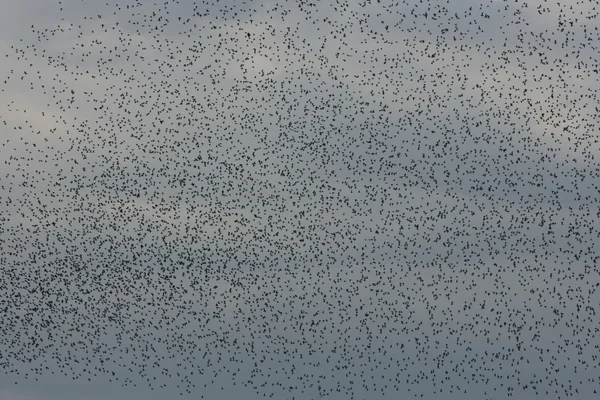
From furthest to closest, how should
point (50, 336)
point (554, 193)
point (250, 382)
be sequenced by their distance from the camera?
1. point (250, 382)
2. point (50, 336)
3. point (554, 193)

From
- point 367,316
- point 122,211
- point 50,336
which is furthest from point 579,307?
point 50,336

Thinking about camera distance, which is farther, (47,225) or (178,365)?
(178,365)

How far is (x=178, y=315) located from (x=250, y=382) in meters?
9.44

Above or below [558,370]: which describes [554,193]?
above

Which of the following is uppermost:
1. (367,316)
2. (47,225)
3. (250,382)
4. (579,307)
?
(47,225)

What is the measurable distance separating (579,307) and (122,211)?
36362 millimetres

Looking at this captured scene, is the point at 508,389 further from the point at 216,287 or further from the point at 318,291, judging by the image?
the point at 216,287

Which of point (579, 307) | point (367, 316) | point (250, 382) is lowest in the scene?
point (250, 382)

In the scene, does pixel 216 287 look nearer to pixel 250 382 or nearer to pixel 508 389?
pixel 250 382

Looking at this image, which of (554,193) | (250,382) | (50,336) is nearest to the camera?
(554,193)

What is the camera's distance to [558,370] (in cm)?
7900

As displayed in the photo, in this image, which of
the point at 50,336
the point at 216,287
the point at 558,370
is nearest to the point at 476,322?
the point at 558,370

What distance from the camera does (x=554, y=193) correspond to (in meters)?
70.9

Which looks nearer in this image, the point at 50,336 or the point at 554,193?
the point at 554,193
